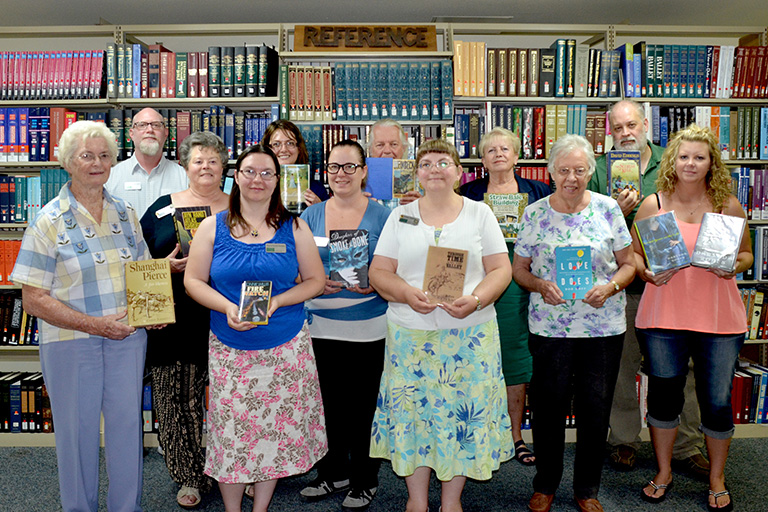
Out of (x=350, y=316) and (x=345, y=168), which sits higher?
(x=345, y=168)

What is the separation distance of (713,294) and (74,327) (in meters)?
2.82

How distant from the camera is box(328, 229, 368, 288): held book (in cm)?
238

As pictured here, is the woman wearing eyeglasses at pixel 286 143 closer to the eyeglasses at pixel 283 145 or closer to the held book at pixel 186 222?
the eyeglasses at pixel 283 145

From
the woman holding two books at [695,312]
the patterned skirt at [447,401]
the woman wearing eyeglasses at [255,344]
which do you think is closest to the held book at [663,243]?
the woman holding two books at [695,312]

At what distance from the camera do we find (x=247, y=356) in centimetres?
212

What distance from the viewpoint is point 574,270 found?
2.35m

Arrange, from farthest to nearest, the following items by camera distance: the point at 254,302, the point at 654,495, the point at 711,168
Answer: the point at 654,495 → the point at 711,168 → the point at 254,302

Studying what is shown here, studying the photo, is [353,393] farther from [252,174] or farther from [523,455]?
[523,455]

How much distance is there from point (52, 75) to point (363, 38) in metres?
2.26

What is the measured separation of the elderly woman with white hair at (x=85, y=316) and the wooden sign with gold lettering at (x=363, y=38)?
6.47 feet

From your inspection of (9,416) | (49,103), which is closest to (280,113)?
(49,103)

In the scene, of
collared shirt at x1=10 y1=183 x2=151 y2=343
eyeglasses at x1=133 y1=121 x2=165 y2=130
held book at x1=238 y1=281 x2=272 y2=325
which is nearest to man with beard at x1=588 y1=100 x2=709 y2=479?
held book at x1=238 y1=281 x2=272 y2=325

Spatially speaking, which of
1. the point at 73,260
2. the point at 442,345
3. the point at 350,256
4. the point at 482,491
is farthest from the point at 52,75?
the point at 482,491

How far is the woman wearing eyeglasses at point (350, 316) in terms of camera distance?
94.6 inches
